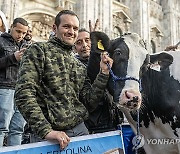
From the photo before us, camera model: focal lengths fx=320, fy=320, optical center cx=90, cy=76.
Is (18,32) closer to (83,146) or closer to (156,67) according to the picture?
(156,67)

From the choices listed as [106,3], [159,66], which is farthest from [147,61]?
[106,3]

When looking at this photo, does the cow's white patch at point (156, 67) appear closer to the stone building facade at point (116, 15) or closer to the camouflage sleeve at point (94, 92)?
the camouflage sleeve at point (94, 92)

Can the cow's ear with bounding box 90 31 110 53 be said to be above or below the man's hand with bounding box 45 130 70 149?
above

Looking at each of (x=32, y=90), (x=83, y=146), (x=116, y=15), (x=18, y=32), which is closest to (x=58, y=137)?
(x=83, y=146)

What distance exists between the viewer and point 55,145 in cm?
196

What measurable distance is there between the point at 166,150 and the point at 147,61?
2.78ft

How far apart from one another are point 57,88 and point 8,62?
1.36 m

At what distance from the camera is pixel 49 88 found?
2.17m

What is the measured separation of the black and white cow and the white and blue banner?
465 millimetres

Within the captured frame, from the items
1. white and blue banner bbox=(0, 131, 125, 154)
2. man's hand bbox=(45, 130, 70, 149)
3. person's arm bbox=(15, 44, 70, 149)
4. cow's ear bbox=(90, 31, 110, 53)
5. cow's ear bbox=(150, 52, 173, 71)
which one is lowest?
white and blue banner bbox=(0, 131, 125, 154)

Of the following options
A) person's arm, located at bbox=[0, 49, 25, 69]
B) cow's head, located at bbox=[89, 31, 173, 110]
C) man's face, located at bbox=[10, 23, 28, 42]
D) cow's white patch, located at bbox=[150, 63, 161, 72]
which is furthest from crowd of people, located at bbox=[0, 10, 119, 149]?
man's face, located at bbox=[10, 23, 28, 42]

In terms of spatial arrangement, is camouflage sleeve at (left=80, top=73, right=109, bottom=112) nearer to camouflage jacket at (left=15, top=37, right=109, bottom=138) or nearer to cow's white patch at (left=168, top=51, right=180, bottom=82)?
camouflage jacket at (left=15, top=37, right=109, bottom=138)

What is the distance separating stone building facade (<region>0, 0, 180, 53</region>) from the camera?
11.2m

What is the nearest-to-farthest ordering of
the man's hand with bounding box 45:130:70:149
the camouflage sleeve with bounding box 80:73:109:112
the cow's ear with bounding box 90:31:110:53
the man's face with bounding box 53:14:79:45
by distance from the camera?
the man's hand with bounding box 45:130:70:149
the man's face with bounding box 53:14:79:45
the camouflage sleeve with bounding box 80:73:109:112
the cow's ear with bounding box 90:31:110:53
